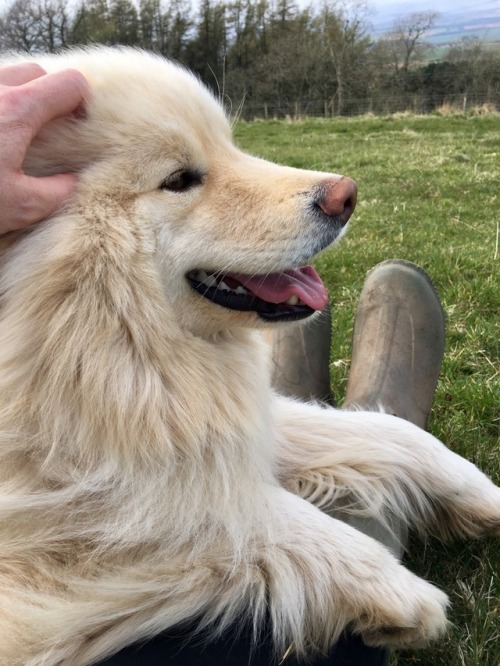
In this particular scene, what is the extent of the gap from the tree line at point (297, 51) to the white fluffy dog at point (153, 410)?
25495 millimetres

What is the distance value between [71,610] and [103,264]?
76 centimetres

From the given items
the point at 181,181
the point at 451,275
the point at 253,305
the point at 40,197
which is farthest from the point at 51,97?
the point at 451,275

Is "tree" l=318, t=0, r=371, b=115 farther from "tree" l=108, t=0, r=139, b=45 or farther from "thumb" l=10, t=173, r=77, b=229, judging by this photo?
"thumb" l=10, t=173, r=77, b=229

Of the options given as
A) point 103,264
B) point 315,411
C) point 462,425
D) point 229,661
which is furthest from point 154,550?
point 462,425

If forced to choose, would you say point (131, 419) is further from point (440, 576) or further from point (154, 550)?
point (440, 576)

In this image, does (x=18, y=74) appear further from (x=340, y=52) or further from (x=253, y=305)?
(x=340, y=52)

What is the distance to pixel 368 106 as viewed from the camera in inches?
1128

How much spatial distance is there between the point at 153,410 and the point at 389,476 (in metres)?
0.78

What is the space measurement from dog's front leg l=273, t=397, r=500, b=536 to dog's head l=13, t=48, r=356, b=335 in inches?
18.8

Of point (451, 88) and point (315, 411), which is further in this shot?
point (451, 88)

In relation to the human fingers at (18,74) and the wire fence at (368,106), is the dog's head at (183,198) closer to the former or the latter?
the human fingers at (18,74)

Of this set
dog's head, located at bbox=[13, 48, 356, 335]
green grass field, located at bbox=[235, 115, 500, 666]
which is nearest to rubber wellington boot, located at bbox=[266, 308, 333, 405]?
green grass field, located at bbox=[235, 115, 500, 666]

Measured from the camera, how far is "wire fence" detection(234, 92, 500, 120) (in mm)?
24325

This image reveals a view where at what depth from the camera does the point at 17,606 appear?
1.36 metres
